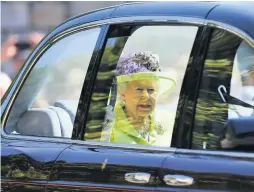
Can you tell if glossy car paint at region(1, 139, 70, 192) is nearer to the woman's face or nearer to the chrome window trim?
the chrome window trim

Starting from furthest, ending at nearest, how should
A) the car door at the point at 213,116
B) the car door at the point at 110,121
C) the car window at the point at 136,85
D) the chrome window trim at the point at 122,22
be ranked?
the car window at the point at 136,85, the car door at the point at 110,121, the chrome window trim at the point at 122,22, the car door at the point at 213,116

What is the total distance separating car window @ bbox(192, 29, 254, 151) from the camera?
3.12 metres

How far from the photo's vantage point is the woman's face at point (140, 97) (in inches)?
139

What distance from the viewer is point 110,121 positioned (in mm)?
3613

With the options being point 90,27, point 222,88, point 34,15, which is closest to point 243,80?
point 222,88

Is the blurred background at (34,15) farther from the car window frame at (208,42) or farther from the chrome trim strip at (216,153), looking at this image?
the chrome trim strip at (216,153)

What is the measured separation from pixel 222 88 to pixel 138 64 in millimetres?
524

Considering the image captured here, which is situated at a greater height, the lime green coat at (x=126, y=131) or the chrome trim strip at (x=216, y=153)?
the lime green coat at (x=126, y=131)

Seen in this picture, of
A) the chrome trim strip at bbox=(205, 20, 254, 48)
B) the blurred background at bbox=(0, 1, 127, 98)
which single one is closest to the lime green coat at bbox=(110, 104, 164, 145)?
the chrome trim strip at bbox=(205, 20, 254, 48)

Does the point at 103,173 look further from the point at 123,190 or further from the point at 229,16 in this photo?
the point at 229,16

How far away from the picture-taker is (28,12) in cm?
2317

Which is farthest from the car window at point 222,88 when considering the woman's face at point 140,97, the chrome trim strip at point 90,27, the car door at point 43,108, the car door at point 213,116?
the car door at point 43,108

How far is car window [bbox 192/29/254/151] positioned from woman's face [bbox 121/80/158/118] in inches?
15.0

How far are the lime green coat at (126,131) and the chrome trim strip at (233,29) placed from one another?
497mm
